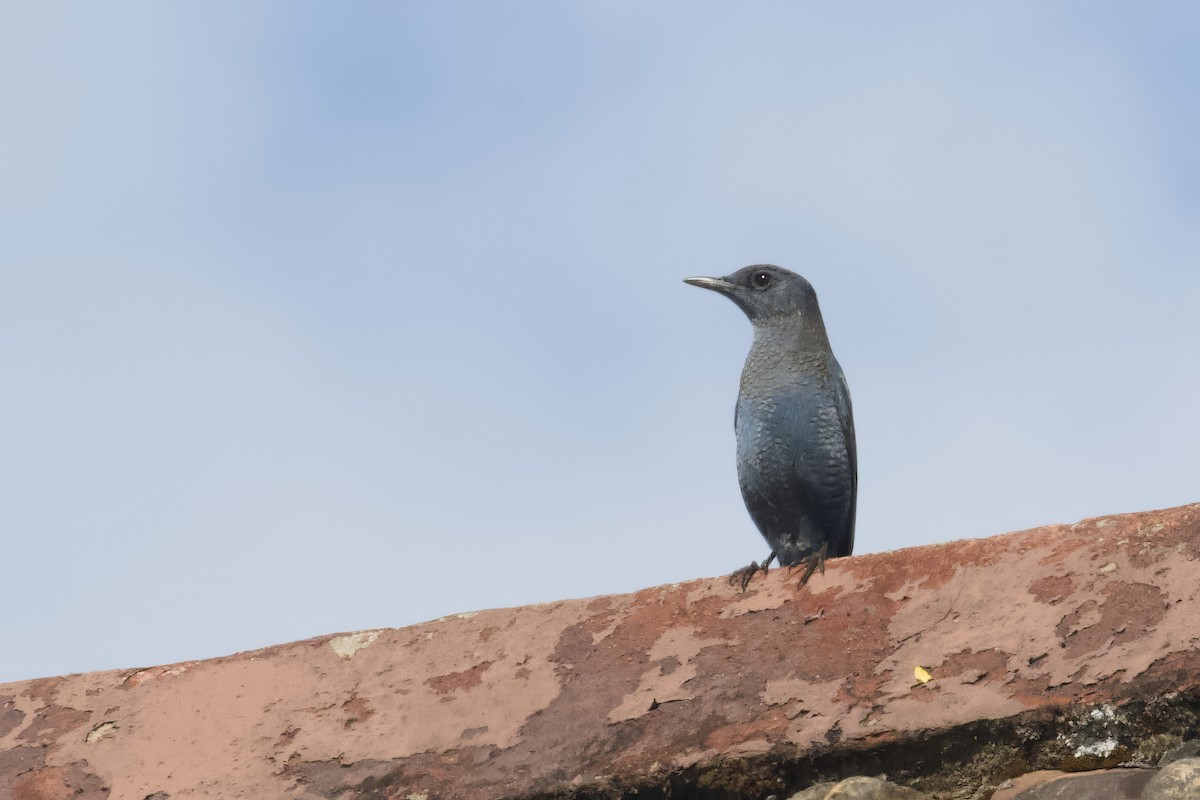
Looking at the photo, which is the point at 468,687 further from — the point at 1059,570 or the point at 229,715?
the point at 1059,570

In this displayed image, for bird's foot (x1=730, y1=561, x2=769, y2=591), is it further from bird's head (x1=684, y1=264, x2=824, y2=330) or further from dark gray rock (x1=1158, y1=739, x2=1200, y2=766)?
bird's head (x1=684, y1=264, x2=824, y2=330)

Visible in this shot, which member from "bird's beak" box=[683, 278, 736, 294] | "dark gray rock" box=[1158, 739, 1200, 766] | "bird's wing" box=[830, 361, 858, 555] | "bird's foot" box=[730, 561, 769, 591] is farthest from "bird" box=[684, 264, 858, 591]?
"dark gray rock" box=[1158, 739, 1200, 766]

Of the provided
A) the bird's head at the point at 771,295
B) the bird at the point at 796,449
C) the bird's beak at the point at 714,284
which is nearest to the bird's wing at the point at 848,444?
the bird at the point at 796,449

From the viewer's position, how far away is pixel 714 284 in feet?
21.1

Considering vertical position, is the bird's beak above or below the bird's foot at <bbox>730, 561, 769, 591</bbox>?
above

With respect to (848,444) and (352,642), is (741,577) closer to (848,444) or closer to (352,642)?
(352,642)

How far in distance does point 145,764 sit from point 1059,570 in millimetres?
2132

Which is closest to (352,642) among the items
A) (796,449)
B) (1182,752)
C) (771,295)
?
(1182,752)

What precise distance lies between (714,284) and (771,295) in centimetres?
27

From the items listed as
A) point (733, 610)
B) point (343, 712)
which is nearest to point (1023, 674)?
point (733, 610)

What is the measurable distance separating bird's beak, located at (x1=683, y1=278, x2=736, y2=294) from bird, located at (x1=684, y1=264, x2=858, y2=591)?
1.15 ft

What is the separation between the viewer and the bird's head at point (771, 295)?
20.6ft

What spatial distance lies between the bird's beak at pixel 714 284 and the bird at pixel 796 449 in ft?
1.15

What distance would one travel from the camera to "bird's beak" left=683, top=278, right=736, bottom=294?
6391mm
